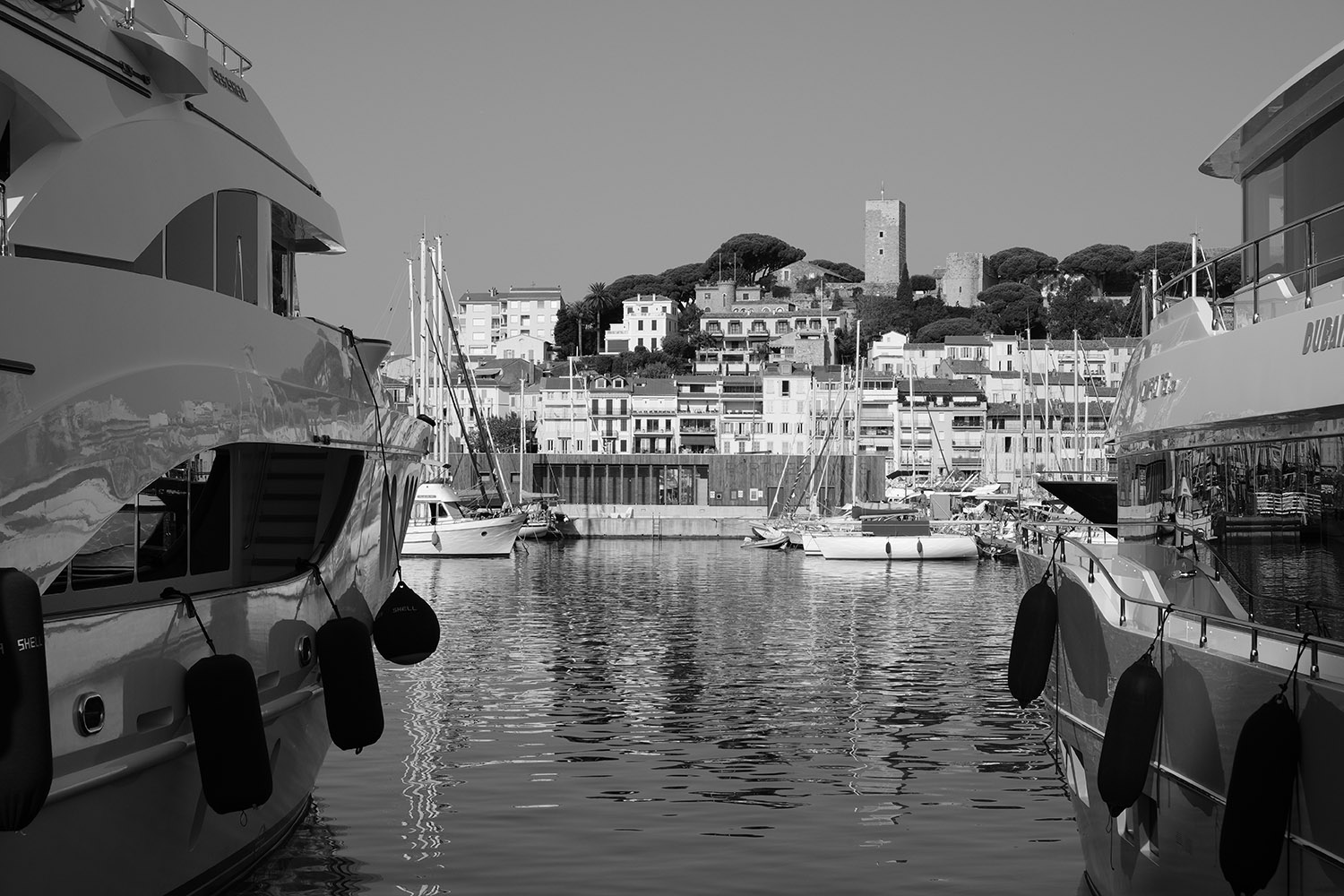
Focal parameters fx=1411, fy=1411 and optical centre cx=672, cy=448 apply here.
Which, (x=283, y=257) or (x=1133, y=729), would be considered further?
(x=283, y=257)

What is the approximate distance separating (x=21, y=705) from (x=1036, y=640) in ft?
22.2

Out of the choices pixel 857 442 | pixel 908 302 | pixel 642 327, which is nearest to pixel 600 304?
pixel 642 327

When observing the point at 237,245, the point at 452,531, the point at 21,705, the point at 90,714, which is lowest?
the point at 452,531

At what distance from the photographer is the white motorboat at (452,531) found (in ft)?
177

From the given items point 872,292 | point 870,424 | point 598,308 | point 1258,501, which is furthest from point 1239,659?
point 872,292

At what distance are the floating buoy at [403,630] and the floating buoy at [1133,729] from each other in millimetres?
5403

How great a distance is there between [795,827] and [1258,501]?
597 cm

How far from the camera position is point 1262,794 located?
6.46m

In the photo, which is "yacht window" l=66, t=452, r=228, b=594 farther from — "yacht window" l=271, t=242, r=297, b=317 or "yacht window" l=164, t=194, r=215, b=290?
"yacht window" l=271, t=242, r=297, b=317

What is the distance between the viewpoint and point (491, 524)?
178 feet

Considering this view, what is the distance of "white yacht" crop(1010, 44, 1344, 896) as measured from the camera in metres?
6.48

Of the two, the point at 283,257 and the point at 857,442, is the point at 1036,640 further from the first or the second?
the point at 857,442

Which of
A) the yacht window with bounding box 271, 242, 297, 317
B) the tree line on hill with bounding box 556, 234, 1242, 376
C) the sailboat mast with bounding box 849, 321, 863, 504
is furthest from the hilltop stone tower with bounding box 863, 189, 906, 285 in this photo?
the yacht window with bounding box 271, 242, 297, 317

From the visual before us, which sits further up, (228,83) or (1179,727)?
(228,83)
